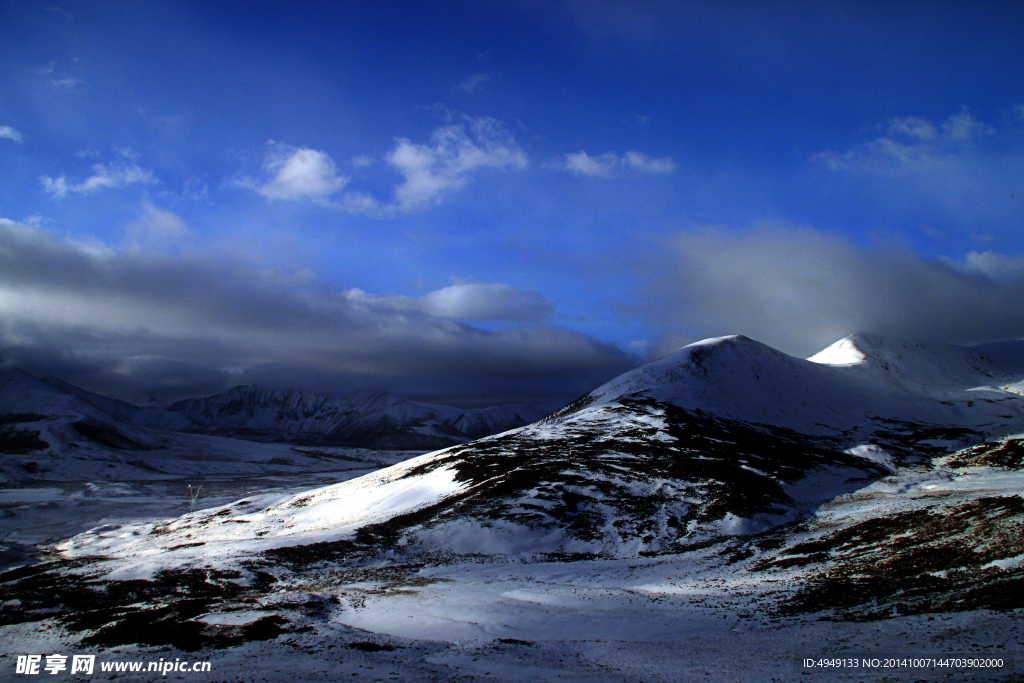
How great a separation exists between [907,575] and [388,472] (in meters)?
69.7

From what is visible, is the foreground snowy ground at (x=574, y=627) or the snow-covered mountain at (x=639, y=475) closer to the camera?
the foreground snowy ground at (x=574, y=627)

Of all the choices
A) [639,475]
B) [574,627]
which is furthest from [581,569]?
[639,475]

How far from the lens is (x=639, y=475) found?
62.6 metres

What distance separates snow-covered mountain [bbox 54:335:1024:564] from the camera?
49.0m

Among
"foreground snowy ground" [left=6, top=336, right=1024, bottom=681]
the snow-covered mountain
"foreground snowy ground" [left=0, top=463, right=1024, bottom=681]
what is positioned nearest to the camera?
"foreground snowy ground" [left=0, top=463, right=1024, bottom=681]

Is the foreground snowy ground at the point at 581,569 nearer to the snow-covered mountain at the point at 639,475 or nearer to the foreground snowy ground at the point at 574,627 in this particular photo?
the foreground snowy ground at the point at 574,627

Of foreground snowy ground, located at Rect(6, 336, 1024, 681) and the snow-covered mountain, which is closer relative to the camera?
foreground snowy ground, located at Rect(6, 336, 1024, 681)

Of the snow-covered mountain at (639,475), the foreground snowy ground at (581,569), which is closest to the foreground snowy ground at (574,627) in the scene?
the foreground snowy ground at (581,569)

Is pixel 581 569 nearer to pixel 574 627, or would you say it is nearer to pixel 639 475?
pixel 574 627

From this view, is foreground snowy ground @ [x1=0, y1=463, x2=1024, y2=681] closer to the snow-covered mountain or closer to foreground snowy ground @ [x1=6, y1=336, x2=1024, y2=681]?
foreground snowy ground @ [x1=6, y1=336, x2=1024, y2=681]

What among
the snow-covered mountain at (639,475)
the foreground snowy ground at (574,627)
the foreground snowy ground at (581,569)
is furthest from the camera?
the snow-covered mountain at (639,475)

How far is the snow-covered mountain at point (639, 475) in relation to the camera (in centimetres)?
4897

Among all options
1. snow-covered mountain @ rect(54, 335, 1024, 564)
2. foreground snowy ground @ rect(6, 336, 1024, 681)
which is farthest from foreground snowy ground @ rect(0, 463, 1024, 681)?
snow-covered mountain @ rect(54, 335, 1024, 564)

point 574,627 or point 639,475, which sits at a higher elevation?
point 639,475
